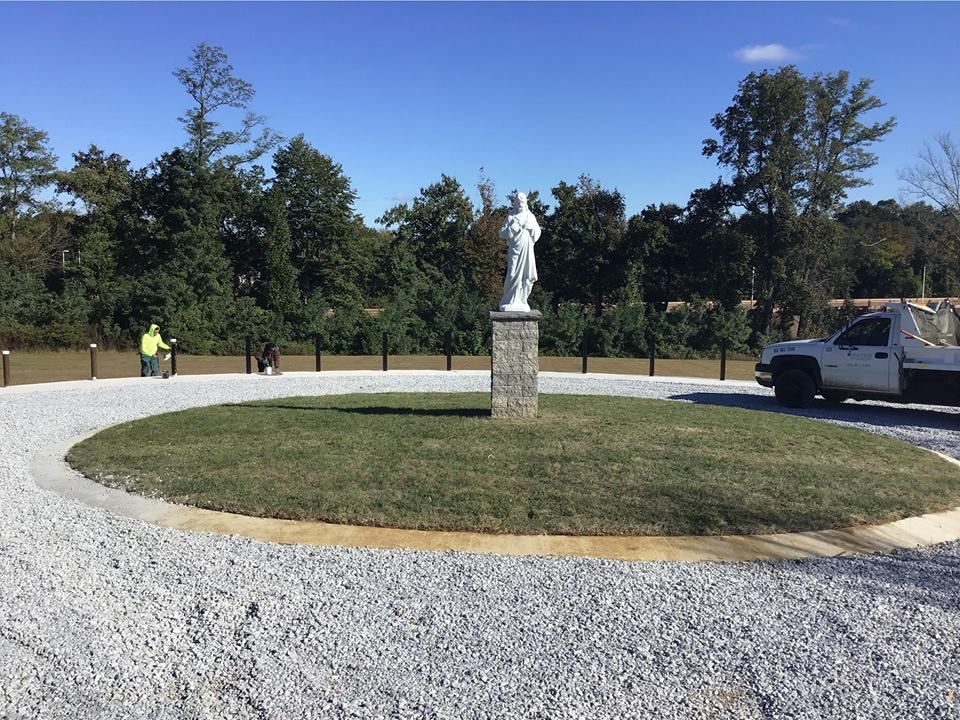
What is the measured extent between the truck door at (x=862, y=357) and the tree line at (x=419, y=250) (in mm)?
15744

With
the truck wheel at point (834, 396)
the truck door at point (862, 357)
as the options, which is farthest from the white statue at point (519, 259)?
the truck wheel at point (834, 396)

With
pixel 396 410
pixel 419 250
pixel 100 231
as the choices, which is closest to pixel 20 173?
pixel 100 231

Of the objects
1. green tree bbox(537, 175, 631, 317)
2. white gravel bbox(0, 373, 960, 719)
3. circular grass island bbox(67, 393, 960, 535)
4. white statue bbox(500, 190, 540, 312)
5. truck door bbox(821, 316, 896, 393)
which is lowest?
white gravel bbox(0, 373, 960, 719)

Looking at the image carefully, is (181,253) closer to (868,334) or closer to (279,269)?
(279,269)

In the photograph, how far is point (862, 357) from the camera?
13461mm

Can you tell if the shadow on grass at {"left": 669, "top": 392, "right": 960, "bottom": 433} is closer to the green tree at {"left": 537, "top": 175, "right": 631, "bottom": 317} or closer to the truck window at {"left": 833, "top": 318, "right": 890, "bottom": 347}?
the truck window at {"left": 833, "top": 318, "right": 890, "bottom": 347}

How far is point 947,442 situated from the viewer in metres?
10.8

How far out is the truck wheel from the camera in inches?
568

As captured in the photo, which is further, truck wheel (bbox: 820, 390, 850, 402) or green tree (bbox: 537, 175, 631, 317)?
green tree (bbox: 537, 175, 631, 317)

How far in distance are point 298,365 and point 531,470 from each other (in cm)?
1731

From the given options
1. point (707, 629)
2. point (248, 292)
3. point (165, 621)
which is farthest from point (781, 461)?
point (248, 292)

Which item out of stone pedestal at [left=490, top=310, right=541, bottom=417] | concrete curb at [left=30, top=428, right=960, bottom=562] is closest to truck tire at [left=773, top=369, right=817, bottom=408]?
stone pedestal at [left=490, top=310, right=541, bottom=417]

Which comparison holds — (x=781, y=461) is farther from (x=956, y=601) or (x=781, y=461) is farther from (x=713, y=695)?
(x=713, y=695)

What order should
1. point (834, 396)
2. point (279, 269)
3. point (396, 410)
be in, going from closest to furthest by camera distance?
point (396, 410) < point (834, 396) < point (279, 269)
